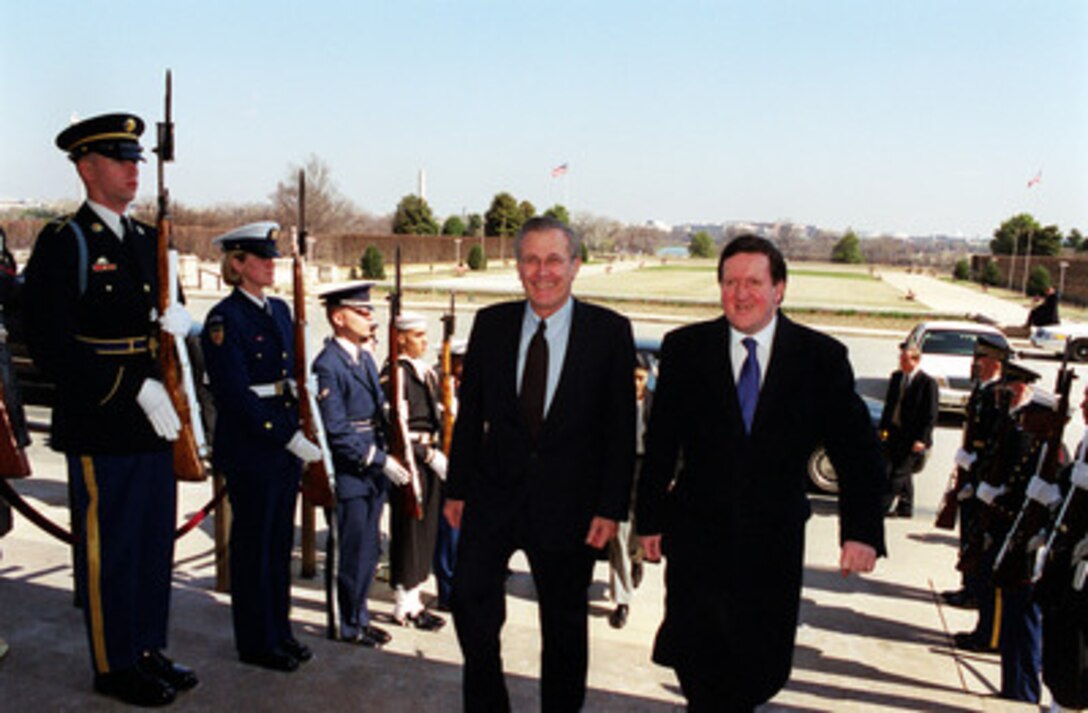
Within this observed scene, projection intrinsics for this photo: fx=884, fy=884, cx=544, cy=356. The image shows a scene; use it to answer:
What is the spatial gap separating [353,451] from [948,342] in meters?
12.8

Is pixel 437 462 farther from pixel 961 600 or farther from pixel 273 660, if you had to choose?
pixel 961 600

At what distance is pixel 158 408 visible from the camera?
3594 millimetres

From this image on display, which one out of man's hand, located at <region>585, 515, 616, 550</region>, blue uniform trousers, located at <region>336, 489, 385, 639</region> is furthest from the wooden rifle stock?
man's hand, located at <region>585, 515, 616, 550</region>

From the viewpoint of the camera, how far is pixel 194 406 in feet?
12.6

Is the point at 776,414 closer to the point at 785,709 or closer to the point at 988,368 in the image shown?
the point at 785,709

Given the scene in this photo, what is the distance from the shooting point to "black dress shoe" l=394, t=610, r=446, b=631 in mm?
5219

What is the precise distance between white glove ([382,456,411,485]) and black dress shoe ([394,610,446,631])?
2.82 ft

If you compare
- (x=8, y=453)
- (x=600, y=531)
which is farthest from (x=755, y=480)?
(x=8, y=453)

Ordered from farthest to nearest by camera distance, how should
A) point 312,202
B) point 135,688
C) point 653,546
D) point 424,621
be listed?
point 312,202, point 424,621, point 135,688, point 653,546

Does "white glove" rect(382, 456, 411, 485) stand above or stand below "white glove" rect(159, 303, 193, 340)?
below

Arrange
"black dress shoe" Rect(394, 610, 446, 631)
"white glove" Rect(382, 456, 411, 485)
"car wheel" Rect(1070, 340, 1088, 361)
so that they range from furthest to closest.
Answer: "car wheel" Rect(1070, 340, 1088, 361) → "black dress shoe" Rect(394, 610, 446, 631) → "white glove" Rect(382, 456, 411, 485)

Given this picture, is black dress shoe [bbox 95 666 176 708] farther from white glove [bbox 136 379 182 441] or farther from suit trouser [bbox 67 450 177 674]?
white glove [bbox 136 379 182 441]

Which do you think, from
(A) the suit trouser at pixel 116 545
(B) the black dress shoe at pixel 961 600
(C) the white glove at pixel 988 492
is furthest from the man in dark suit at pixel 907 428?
(A) the suit trouser at pixel 116 545

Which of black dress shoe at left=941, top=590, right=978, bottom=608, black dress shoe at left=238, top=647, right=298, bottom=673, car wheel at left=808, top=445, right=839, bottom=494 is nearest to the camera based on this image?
black dress shoe at left=238, top=647, right=298, bottom=673
